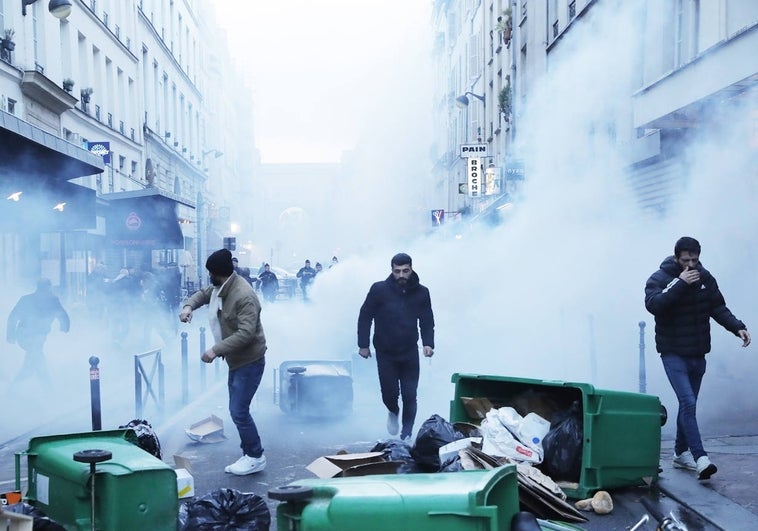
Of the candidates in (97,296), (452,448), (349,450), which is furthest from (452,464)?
(97,296)

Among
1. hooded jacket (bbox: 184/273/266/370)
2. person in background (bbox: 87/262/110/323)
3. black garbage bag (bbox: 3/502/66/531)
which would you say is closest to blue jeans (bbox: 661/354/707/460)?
hooded jacket (bbox: 184/273/266/370)

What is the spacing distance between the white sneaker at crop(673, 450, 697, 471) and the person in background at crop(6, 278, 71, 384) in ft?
24.4

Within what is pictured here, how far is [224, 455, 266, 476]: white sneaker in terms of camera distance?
5.45 m

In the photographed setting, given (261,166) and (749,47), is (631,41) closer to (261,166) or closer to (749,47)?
(749,47)

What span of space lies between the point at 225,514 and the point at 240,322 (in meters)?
1.73

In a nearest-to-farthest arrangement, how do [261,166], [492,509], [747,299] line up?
[492,509] → [747,299] → [261,166]

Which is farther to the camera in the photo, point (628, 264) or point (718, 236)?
point (628, 264)

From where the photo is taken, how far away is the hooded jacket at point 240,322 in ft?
17.4

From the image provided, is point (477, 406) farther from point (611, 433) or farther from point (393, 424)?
point (393, 424)

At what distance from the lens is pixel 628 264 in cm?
1105

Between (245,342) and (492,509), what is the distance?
2.83 meters

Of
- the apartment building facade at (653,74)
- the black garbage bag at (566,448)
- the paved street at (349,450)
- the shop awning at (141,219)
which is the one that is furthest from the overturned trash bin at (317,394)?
the shop awning at (141,219)

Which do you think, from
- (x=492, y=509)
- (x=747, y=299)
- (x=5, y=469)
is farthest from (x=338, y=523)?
(x=747, y=299)

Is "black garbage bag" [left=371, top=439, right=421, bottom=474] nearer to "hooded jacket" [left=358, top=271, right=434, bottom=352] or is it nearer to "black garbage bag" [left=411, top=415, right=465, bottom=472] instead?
"black garbage bag" [left=411, top=415, right=465, bottom=472]
